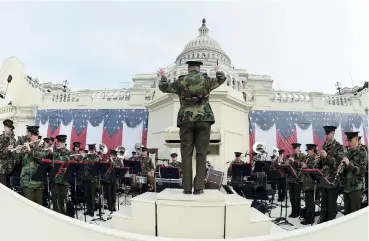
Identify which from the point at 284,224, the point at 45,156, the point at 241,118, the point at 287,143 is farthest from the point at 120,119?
the point at 284,224

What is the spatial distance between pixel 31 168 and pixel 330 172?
19.6ft

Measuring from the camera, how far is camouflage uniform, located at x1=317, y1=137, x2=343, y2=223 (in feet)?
18.3

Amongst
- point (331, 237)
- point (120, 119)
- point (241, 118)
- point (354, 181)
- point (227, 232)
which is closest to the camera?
point (331, 237)

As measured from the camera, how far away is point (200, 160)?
3.95 metres

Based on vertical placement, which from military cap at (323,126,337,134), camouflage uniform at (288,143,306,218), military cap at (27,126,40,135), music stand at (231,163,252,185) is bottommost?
camouflage uniform at (288,143,306,218)

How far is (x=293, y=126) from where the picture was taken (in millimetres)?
15680

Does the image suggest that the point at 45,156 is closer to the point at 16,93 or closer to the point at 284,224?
the point at 284,224

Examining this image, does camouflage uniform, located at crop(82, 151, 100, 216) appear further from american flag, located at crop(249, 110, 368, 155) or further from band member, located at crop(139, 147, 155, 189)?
american flag, located at crop(249, 110, 368, 155)

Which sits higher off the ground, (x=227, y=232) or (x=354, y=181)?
(x=354, y=181)

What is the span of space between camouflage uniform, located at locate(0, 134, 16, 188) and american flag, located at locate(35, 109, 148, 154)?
31.0ft

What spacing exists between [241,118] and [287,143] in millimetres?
3042

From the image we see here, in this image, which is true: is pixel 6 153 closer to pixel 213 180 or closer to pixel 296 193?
pixel 213 180

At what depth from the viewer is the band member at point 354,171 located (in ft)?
15.7

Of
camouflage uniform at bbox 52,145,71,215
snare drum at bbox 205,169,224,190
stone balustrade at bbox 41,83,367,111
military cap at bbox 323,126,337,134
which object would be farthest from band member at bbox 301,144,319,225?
stone balustrade at bbox 41,83,367,111
